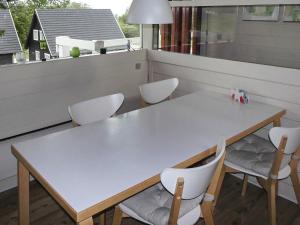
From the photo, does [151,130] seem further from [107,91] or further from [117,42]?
[117,42]

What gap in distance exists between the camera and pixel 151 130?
1851 millimetres

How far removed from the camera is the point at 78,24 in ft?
9.05

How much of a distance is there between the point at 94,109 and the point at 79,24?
104cm

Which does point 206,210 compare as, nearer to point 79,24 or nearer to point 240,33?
point 240,33

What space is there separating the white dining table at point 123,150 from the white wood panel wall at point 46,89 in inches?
29.5

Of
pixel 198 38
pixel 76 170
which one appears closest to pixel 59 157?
pixel 76 170

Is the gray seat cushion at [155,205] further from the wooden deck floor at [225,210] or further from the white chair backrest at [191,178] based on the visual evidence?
the wooden deck floor at [225,210]

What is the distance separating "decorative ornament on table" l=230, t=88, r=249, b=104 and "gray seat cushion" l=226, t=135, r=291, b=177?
0.29 metres

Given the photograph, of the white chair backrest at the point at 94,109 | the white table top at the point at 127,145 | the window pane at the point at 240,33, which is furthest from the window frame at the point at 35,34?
the window pane at the point at 240,33

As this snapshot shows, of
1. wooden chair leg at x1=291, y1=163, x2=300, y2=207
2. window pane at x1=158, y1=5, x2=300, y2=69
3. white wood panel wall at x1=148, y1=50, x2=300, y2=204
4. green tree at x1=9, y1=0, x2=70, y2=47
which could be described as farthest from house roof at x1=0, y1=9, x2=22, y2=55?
wooden chair leg at x1=291, y1=163, x2=300, y2=207

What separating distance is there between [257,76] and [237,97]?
23cm

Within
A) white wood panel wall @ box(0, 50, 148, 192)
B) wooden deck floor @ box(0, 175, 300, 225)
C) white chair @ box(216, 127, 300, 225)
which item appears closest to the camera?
white chair @ box(216, 127, 300, 225)

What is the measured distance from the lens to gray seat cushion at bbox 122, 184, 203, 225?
1480mm

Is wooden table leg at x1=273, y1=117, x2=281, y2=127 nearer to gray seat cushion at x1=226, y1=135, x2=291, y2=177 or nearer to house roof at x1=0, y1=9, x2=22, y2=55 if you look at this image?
gray seat cushion at x1=226, y1=135, x2=291, y2=177
